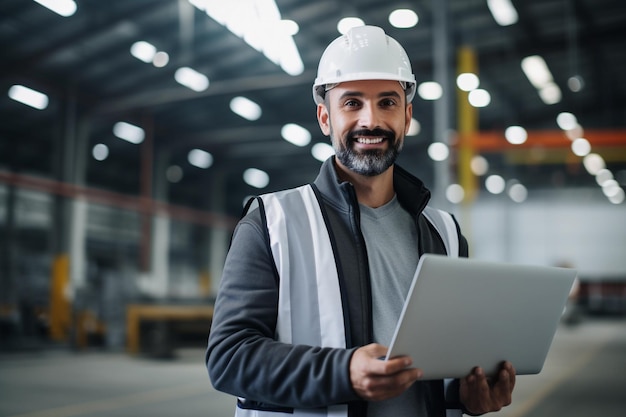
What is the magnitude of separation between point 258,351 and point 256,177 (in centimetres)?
1908

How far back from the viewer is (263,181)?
20.4 m

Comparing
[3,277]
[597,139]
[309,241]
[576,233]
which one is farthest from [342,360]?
[576,233]

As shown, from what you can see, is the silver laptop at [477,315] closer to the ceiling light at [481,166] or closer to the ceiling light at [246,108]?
the ceiling light at [246,108]

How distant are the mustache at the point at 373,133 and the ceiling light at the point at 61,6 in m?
3.70

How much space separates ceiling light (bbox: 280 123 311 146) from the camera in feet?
46.9

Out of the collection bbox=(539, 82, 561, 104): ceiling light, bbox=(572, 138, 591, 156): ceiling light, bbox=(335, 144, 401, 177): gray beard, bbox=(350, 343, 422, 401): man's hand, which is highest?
bbox=(539, 82, 561, 104): ceiling light

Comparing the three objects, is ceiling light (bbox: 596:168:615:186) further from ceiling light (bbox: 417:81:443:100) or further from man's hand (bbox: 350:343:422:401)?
man's hand (bbox: 350:343:422:401)

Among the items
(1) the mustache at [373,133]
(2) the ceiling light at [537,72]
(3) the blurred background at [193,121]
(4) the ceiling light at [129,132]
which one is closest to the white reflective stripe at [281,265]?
(1) the mustache at [373,133]

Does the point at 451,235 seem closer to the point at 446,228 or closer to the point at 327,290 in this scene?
the point at 446,228

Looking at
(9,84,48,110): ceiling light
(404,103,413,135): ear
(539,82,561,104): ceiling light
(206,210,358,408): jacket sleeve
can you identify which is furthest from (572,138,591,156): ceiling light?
(206,210,358,408): jacket sleeve

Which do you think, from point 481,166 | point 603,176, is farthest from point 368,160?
point 603,176

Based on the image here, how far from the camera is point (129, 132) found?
14.6m

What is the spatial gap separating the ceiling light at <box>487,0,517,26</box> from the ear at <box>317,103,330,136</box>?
10.8 metres

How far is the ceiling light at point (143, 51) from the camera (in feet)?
22.9
